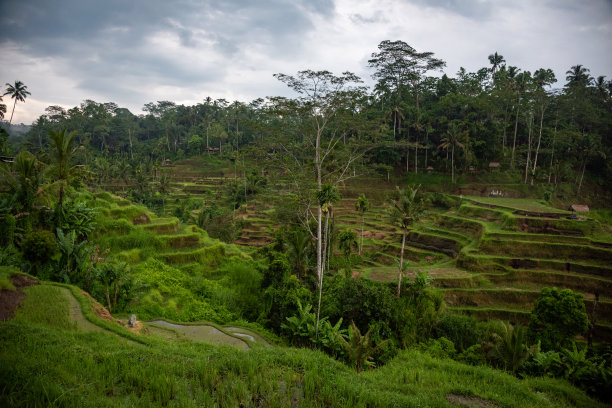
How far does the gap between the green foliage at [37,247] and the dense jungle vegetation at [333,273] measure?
7 cm

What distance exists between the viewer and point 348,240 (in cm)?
2105

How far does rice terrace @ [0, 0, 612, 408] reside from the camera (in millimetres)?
6066

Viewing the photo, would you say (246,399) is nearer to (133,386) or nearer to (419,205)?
(133,386)

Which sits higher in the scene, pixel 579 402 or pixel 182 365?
pixel 182 365

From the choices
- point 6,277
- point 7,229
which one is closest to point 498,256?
point 6,277

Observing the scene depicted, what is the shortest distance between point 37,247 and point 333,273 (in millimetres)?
17399

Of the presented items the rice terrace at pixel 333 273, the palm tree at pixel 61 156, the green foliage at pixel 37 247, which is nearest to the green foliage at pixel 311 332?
the rice terrace at pixel 333 273

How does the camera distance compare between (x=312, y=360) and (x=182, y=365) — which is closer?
(x=182, y=365)

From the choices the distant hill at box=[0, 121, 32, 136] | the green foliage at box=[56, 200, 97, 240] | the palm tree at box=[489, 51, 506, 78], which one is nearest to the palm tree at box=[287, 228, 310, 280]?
the green foliage at box=[56, 200, 97, 240]

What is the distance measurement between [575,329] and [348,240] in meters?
12.1

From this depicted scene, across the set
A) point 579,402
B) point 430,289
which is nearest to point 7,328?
point 579,402

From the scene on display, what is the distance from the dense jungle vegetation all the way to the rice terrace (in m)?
0.08

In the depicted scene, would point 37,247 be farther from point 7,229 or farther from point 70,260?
point 7,229

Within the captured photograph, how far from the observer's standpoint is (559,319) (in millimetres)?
13312
